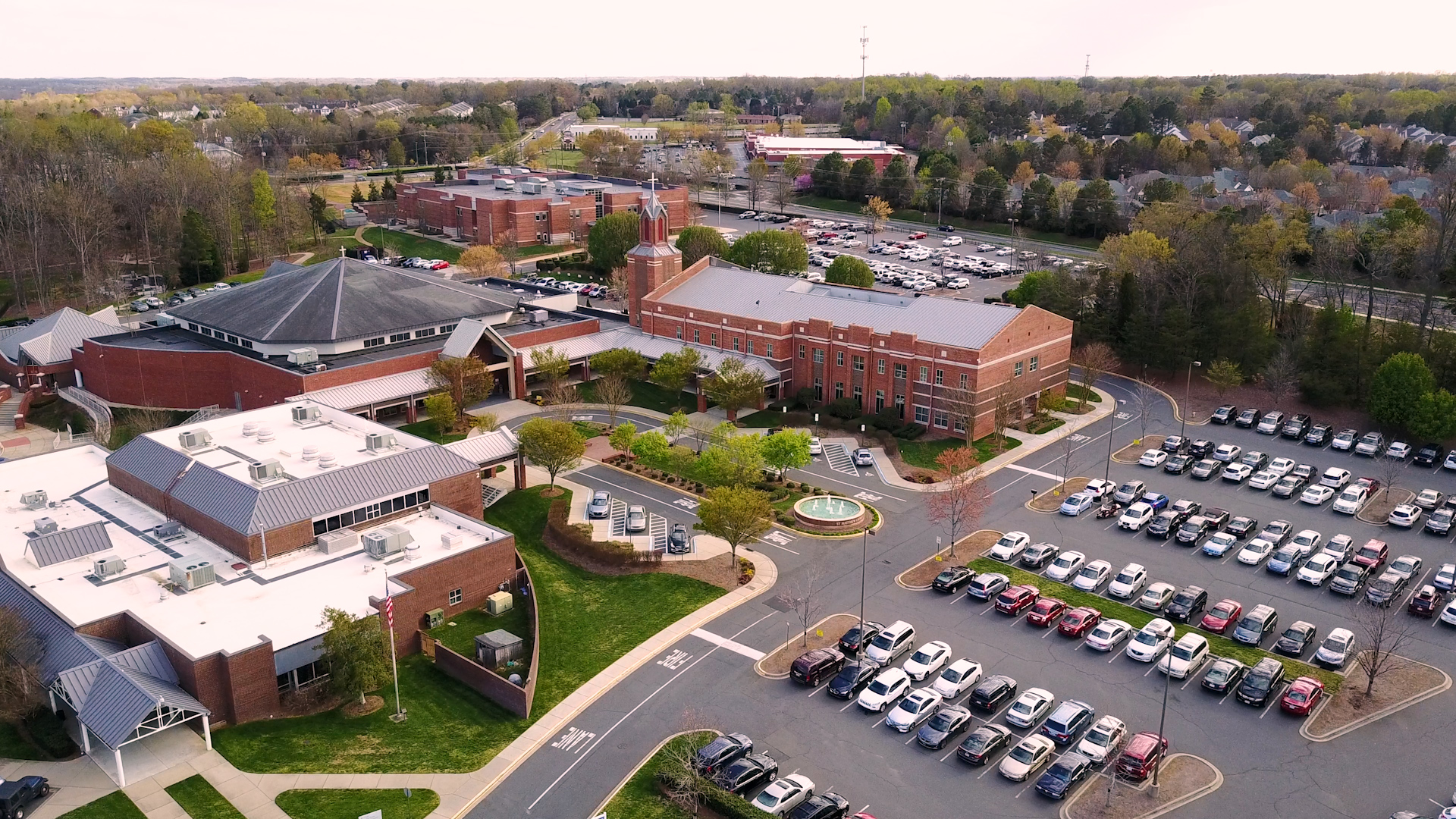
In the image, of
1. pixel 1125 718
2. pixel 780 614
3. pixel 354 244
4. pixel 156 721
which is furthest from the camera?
pixel 354 244

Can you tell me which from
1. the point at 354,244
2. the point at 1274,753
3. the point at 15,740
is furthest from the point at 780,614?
the point at 354,244

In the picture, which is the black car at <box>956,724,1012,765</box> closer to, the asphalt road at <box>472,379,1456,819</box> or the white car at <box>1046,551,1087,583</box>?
the asphalt road at <box>472,379,1456,819</box>

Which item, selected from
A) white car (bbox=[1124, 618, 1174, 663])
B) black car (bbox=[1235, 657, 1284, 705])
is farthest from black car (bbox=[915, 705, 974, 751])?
black car (bbox=[1235, 657, 1284, 705])

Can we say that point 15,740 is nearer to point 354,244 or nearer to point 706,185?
point 354,244

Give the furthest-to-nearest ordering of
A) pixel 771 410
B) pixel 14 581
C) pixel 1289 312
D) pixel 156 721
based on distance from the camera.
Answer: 1. pixel 1289 312
2. pixel 771 410
3. pixel 14 581
4. pixel 156 721

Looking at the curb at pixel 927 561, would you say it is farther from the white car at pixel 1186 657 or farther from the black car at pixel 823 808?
the black car at pixel 823 808

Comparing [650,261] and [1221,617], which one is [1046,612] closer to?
[1221,617]

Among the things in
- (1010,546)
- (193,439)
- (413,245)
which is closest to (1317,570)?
(1010,546)
